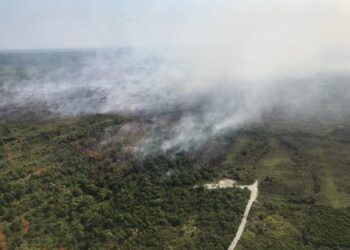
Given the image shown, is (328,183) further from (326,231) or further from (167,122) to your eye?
(167,122)

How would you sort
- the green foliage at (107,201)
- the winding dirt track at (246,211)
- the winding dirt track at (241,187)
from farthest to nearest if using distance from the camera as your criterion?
the winding dirt track at (241,187), the green foliage at (107,201), the winding dirt track at (246,211)

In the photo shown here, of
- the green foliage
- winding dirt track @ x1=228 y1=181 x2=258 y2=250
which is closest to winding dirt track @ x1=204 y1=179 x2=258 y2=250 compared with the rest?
winding dirt track @ x1=228 y1=181 x2=258 y2=250

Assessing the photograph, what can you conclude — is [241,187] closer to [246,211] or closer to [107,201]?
[246,211]

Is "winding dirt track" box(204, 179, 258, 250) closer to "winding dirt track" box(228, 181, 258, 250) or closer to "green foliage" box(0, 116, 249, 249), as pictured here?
"winding dirt track" box(228, 181, 258, 250)

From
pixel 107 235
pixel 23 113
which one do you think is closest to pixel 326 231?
pixel 107 235

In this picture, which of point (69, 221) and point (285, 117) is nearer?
point (69, 221)

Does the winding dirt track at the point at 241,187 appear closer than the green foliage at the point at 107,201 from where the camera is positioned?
No

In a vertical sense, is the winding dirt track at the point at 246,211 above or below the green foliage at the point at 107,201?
below

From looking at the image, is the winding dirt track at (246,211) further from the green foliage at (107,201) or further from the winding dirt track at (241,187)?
the green foliage at (107,201)

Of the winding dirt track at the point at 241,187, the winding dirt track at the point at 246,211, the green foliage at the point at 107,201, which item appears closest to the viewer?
the winding dirt track at the point at 246,211

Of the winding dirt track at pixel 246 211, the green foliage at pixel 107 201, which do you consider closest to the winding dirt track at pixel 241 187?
the winding dirt track at pixel 246 211

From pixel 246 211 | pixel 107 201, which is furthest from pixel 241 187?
pixel 107 201
